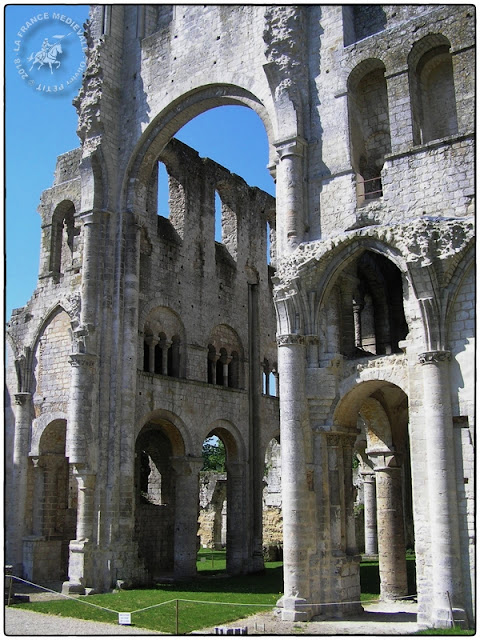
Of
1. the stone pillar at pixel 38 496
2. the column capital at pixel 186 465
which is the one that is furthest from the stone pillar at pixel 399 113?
the stone pillar at pixel 38 496

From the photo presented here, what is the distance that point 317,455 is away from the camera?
14.1 m

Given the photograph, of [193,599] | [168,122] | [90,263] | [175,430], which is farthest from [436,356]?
[175,430]

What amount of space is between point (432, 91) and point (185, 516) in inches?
515

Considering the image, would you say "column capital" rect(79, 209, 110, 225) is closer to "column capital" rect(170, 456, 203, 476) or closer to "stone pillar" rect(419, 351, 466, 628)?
"column capital" rect(170, 456, 203, 476)

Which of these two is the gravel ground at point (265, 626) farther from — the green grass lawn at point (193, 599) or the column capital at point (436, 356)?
the column capital at point (436, 356)

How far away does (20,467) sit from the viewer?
68.5ft

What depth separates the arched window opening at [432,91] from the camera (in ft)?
46.8

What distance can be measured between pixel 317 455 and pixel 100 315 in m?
7.41

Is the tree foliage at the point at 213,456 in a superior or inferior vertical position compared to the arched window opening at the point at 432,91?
inferior

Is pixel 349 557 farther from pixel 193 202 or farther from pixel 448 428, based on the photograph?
pixel 193 202

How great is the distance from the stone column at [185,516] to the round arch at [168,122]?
7.62m

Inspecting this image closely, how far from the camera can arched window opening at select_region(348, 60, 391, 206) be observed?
15.1 meters

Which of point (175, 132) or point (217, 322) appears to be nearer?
point (175, 132)

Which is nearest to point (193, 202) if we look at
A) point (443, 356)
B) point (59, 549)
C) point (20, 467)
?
point (20, 467)
